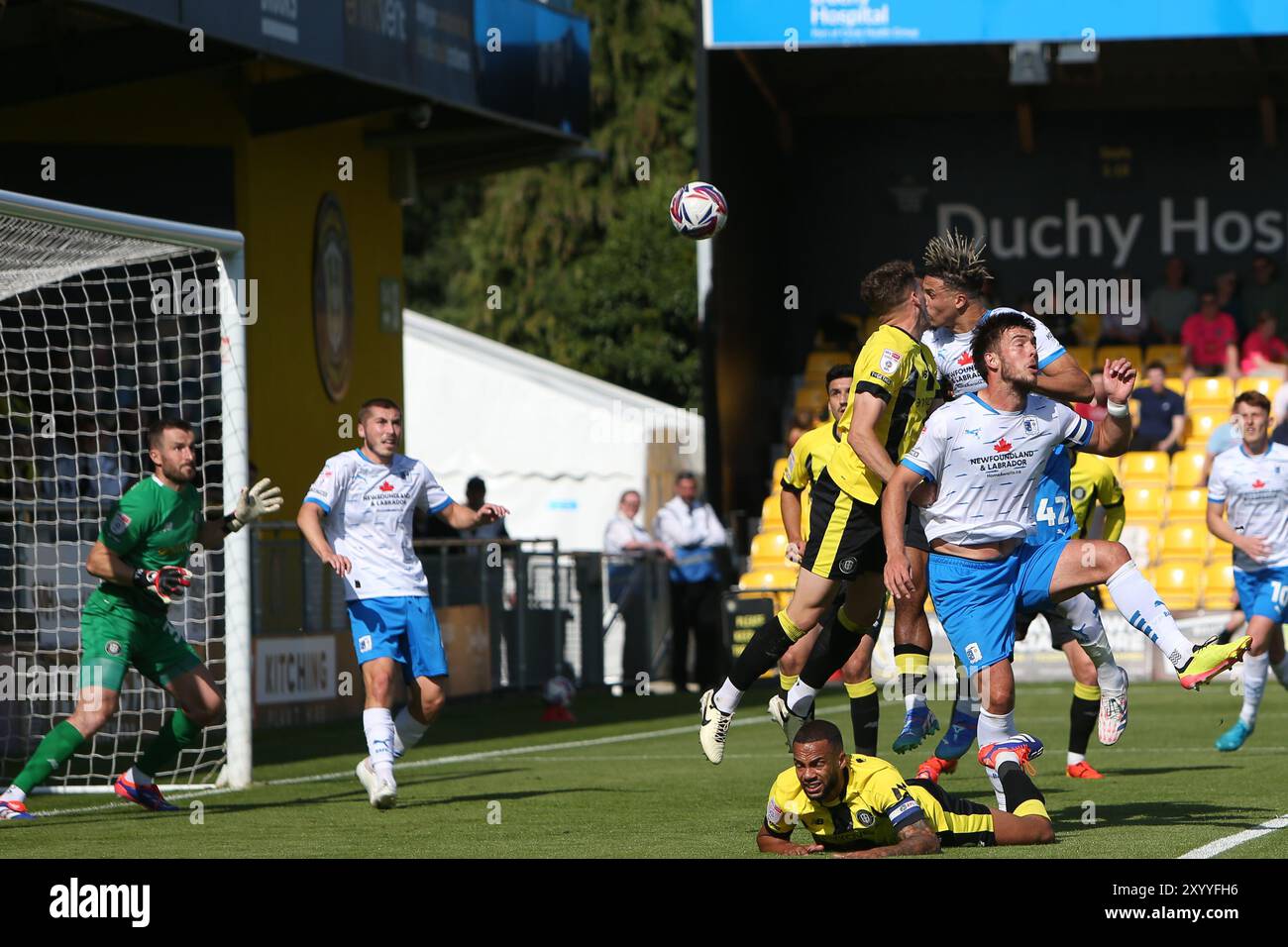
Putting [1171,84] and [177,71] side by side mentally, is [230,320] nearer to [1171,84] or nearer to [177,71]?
[177,71]

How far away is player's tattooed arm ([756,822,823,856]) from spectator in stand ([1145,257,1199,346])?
63.3 ft

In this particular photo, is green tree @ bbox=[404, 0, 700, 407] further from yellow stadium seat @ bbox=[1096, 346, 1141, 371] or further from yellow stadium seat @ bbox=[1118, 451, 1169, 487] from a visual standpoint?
yellow stadium seat @ bbox=[1118, 451, 1169, 487]

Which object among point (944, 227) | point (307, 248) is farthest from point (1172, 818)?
point (944, 227)

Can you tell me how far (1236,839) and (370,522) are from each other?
14.5ft

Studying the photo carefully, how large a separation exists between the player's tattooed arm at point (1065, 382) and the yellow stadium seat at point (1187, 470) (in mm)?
15512

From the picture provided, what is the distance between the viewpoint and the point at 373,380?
2064 centimetres

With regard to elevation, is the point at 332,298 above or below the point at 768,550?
above

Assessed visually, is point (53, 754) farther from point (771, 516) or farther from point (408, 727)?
point (771, 516)

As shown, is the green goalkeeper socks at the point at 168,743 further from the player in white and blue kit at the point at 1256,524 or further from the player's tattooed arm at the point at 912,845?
the player in white and blue kit at the point at 1256,524

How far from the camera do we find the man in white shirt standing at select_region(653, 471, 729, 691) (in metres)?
21.2

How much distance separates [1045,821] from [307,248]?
12.5 meters

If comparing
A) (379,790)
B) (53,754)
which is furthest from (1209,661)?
(53,754)

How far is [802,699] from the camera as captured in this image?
9.71 metres

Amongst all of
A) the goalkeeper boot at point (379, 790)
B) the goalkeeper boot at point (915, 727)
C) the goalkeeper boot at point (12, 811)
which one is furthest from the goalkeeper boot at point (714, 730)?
the goalkeeper boot at point (12, 811)
